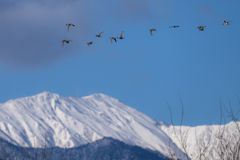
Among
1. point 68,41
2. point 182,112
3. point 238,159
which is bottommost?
point 238,159

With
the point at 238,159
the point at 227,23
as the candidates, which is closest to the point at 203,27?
the point at 227,23

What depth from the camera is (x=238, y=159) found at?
42.0 ft

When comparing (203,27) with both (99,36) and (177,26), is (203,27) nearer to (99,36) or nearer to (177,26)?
(177,26)

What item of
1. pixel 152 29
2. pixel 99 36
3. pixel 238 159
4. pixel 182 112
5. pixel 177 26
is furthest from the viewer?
pixel 99 36

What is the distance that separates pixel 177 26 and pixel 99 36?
6950 millimetres

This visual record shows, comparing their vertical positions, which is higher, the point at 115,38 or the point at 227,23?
the point at 227,23

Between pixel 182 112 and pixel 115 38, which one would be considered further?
pixel 115 38

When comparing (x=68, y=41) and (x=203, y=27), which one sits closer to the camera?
(x=203, y=27)

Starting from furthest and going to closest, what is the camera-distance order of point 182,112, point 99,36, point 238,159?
point 99,36, point 182,112, point 238,159

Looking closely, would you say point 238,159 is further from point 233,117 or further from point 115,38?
point 115,38

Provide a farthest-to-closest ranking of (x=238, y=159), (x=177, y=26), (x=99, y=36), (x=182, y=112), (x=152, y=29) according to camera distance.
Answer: (x=99, y=36) < (x=152, y=29) < (x=177, y=26) < (x=182, y=112) < (x=238, y=159)

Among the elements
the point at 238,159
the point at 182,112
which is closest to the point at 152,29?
the point at 182,112

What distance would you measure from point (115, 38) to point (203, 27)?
6089mm

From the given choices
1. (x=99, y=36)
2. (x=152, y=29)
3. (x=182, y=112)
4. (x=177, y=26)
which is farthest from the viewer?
(x=99, y=36)
